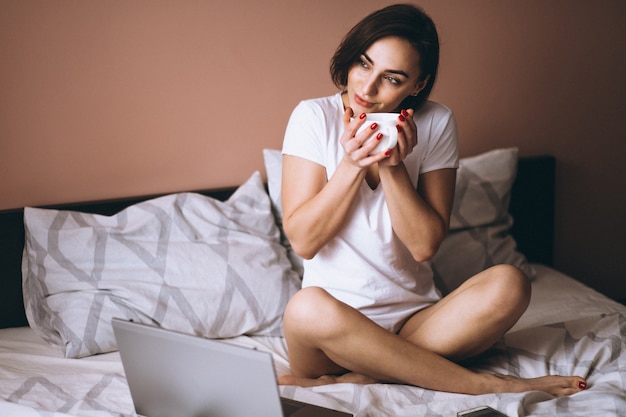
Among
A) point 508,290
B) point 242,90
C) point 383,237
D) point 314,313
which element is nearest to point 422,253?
point 383,237

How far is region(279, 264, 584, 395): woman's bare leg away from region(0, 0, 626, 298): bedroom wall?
796mm

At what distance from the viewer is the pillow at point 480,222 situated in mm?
2006

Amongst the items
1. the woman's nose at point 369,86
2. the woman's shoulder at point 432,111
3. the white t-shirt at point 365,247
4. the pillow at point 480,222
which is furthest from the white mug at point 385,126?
the pillow at point 480,222

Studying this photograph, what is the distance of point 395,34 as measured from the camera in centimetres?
139

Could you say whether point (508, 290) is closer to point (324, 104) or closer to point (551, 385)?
point (551, 385)

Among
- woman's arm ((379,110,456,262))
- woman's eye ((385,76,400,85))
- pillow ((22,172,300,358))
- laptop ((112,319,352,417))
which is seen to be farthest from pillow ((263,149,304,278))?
laptop ((112,319,352,417))

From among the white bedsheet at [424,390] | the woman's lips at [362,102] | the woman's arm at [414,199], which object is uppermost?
the woman's lips at [362,102]

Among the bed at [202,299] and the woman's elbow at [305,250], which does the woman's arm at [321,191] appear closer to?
the woman's elbow at [305,250]

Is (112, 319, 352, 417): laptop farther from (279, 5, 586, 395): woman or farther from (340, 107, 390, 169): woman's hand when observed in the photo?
(340, 107, 390, 169): woman's hand

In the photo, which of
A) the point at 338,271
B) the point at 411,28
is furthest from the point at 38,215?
the point at 411,28

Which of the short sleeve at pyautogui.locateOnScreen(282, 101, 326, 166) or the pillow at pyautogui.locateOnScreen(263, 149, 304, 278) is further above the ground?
the short sleeve at pyautogui.locateOnScreen(282, 101, 326, 166)

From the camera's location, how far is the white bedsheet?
4.12 ft

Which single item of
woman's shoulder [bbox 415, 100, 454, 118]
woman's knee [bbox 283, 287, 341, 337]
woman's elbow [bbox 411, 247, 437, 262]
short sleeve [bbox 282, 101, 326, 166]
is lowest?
woman's knee [bbox 283, 287, 341, 337]

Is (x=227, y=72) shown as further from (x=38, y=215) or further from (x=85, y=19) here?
(x=38, y=215)
